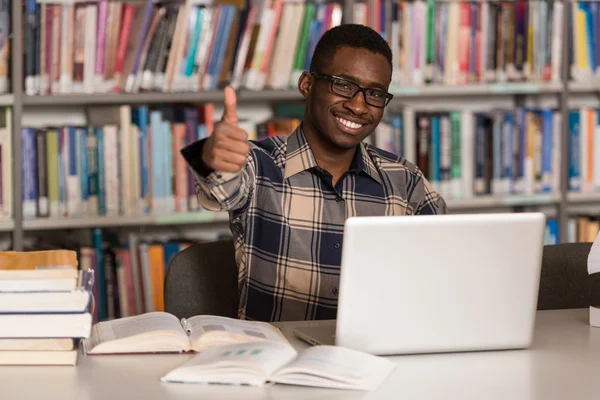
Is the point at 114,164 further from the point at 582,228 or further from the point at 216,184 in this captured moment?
the point at 582,228

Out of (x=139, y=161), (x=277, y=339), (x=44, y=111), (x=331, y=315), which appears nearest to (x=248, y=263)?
(x=331, y=315)

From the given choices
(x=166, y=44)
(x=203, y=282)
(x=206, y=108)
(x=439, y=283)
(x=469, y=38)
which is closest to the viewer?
(x=439, y=283)

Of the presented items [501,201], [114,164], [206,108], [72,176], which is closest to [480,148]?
[501,201]

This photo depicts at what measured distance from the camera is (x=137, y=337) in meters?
1.32

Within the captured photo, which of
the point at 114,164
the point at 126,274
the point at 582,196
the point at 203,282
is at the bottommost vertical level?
the point at 126,274

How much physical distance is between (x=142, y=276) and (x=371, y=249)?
1513mm

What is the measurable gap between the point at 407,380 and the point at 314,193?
698 mm

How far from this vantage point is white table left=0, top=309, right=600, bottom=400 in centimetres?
116

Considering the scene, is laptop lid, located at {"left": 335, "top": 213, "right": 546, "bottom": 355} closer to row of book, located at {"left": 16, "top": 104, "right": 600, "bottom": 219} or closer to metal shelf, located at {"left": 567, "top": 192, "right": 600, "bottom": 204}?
row of book, located at {"left": 16, "top": 104, "right": 600, "bottom": 219}

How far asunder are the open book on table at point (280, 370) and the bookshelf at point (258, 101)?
1413 mm

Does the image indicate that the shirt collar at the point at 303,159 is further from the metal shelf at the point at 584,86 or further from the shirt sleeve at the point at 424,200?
the metal shelf at the point at 584,86

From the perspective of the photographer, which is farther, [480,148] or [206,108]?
[480,148]

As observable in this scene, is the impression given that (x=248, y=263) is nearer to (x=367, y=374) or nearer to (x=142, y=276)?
(x=367, y=374)

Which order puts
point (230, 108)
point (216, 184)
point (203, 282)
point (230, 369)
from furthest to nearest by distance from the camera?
point (203, 282)
point (216, 184)
point (230, 108)
point (230, 369)
